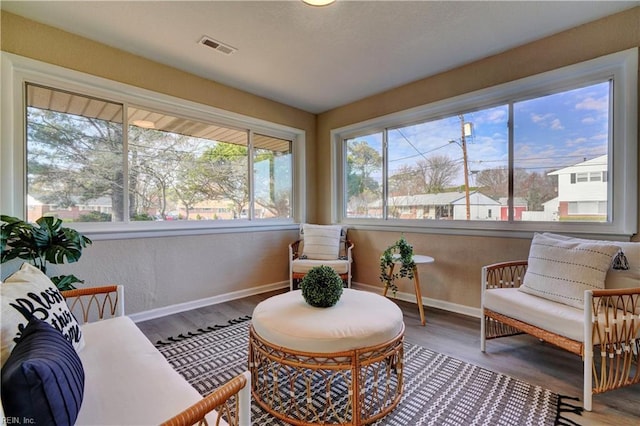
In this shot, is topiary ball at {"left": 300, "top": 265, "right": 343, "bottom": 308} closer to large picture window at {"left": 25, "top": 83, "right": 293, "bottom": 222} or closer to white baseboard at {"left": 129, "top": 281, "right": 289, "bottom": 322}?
white baseboard at {"left": 129, "top": 281, "right": 289, "bottom": 322}

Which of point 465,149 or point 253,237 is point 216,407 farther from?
point 465,149

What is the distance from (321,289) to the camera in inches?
69.4

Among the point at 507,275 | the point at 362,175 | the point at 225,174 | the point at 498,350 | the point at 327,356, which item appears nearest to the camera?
the point at 327,356

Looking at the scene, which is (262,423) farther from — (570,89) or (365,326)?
(570,89)

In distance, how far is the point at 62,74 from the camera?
2.41 metres

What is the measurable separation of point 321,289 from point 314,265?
1701 millimetres

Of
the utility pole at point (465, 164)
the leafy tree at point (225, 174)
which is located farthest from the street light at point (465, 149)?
the leafy tree at point (225, 174)

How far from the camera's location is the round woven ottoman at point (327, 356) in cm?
141

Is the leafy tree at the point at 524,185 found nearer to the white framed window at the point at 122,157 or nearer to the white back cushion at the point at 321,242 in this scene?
the white back cushion at the point at 321,242

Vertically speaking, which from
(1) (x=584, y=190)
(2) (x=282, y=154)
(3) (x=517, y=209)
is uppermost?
(2) (x=282, y=154)

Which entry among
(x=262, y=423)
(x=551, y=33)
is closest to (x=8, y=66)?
(x=262, y=423)

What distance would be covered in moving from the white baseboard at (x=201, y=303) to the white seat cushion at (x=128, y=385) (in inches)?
60.6

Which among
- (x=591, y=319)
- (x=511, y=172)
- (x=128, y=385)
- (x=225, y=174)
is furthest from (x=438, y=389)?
(x=225, y=174)

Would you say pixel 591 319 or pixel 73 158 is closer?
pixel 591 319
